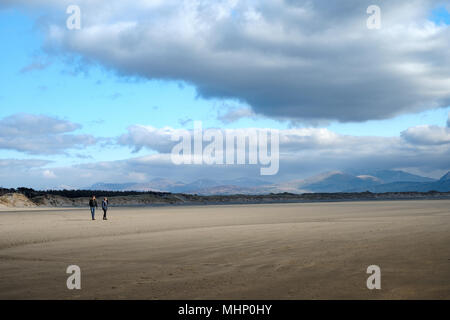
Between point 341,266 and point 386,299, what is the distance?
9.72 ft

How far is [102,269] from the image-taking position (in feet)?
37.1

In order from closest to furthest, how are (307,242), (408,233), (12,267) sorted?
(12,267) < (307,242) < (408,233)

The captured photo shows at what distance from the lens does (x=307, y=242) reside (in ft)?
51.2
